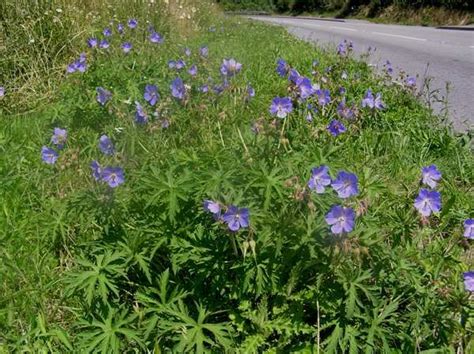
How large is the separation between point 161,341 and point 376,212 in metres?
1.02

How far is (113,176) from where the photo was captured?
6.54 feet

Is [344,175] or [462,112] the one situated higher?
[344,175]

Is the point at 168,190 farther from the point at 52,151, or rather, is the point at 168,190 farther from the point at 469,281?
the point at 469,281

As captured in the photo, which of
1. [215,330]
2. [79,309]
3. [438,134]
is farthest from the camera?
[438,134]

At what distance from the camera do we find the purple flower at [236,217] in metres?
1.73

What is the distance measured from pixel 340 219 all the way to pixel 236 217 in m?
0.35

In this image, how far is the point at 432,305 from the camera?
1.80 m

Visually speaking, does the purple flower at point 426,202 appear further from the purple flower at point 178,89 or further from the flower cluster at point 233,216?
the purple flower at point 178,89

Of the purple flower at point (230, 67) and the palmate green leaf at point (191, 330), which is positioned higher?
the purple flower at point (230, 67)

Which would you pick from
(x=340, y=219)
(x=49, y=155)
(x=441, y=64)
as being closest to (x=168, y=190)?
(x=340, y=219)

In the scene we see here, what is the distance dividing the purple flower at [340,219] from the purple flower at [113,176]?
2.70 ft

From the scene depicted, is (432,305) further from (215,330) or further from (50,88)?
(50,88)

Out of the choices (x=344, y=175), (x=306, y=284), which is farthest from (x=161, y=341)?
(x=344, y=175)

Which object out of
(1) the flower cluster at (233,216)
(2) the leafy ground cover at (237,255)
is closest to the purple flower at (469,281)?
(2) the leafy ground cover at (237,255)
